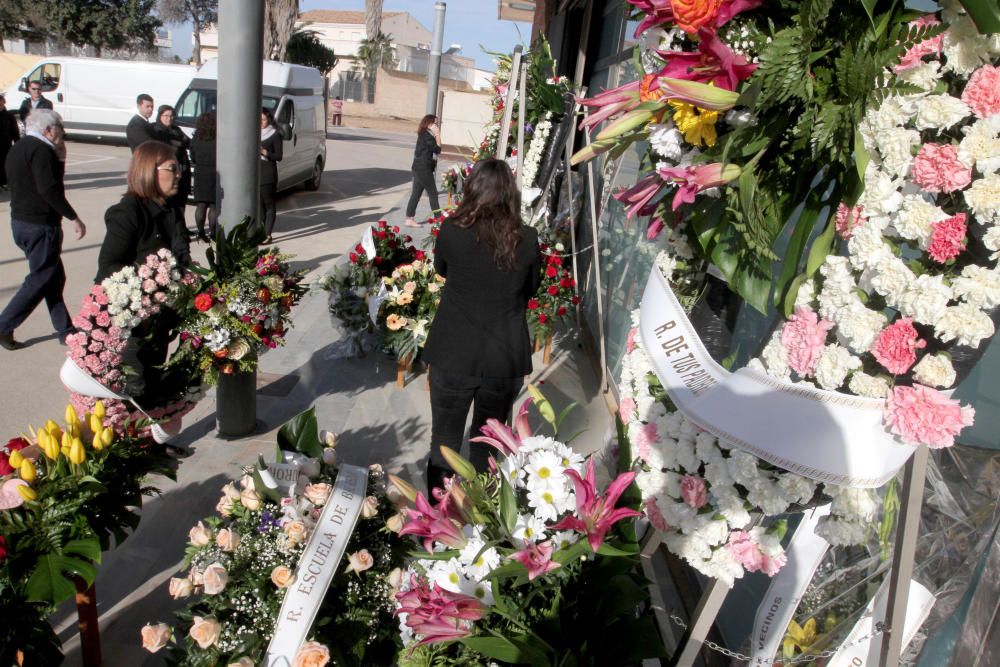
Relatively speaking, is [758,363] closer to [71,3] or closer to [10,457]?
[10,457]

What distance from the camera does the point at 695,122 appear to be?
5.38 ft

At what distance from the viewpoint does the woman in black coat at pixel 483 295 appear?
122 inches

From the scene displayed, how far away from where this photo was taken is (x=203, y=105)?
44.1ft

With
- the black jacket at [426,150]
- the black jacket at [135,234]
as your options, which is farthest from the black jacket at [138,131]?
the black jacket at [135,234]

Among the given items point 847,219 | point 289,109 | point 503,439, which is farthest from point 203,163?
point 847,219

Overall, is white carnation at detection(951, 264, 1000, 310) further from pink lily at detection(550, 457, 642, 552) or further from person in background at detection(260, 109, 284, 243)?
person in background at detection(260, 109, 284, 243)

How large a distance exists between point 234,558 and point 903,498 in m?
1.83

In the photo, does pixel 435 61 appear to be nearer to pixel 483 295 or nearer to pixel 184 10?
pixel 483 295

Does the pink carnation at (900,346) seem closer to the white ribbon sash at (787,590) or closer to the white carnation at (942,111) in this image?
the white carnation at (942,111)

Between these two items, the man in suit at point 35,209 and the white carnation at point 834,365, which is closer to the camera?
the white carnation at point 834,365

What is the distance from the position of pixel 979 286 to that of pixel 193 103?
1455 cm

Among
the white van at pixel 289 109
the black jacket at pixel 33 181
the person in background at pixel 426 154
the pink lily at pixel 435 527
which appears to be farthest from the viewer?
the white van at pixel 289 109

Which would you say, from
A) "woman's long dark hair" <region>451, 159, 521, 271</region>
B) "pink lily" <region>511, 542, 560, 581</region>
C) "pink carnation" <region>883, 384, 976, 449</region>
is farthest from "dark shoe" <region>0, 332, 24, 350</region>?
"pink carnation" <region>883, 384, 976, 449</region>

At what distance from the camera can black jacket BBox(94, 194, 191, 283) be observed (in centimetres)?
371
